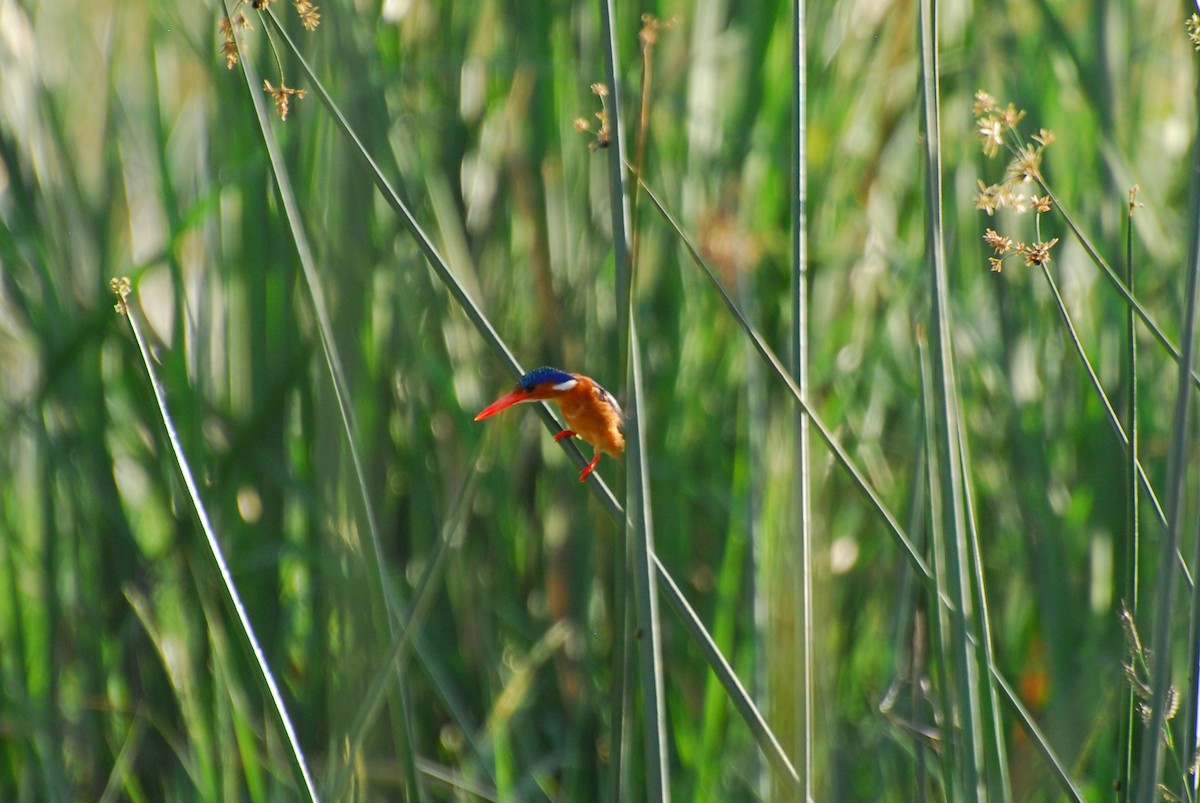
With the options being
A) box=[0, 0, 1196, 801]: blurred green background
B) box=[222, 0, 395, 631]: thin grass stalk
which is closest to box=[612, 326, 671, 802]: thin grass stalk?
box=[222, 0, 395, 631]: thin grass stalk

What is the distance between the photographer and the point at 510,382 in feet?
4.42

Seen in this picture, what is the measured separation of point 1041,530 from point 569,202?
2.05 feet

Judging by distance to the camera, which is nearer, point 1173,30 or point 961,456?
point 961,456

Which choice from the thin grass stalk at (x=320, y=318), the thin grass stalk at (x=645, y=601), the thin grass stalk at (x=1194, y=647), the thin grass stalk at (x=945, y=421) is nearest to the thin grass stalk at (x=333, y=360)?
the thin grass stalk at (x=320, y=318)

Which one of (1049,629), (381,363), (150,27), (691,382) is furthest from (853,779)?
(150,27)

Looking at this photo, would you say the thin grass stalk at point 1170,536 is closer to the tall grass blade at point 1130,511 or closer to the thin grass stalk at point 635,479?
the tall grass blade at point 1130,511

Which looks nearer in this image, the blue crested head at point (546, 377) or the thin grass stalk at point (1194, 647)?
the thin grass stalk at point (1194, 647)

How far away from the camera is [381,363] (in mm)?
1244

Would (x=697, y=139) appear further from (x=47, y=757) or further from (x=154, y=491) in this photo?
(x=47, y=757)

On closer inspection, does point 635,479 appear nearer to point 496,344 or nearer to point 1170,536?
point 496,344

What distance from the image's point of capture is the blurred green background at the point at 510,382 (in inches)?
44.3

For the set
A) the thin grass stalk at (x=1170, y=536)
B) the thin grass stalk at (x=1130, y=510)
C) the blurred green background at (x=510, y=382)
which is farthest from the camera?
the blurred green background at (x=510, y=382)

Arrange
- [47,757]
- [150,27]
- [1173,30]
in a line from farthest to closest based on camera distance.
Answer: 1. [1173,30]
2. [150,27]
3. [47,757]

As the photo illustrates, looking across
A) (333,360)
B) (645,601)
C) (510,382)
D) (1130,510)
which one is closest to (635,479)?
(645,601)
